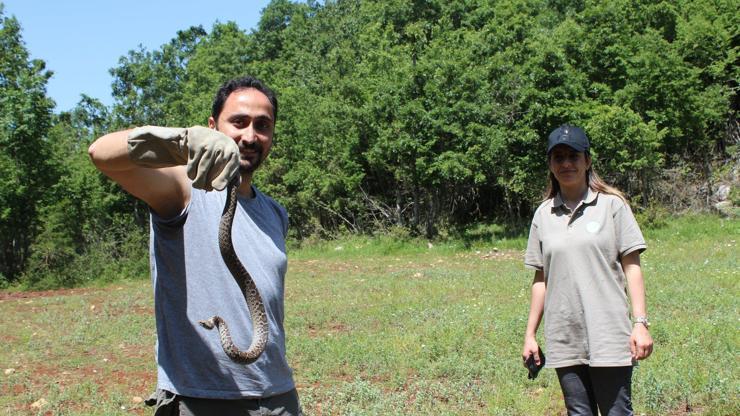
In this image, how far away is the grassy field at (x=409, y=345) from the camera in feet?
16.5

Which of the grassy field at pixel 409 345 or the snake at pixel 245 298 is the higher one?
the snake at pixel 245 298

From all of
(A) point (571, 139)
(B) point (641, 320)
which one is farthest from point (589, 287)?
(A) point (571, 139)

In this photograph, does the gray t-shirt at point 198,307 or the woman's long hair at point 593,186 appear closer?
the gray t-shirt at point 198,307

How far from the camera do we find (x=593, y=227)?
3.22 metres

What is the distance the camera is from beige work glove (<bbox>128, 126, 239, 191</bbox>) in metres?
1.70

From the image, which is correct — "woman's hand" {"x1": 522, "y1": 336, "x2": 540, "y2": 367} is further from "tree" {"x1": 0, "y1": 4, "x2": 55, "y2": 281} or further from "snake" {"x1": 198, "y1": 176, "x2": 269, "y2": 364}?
"tree" {"x1": 0, "y1": 4, "x2": 55, "y2": 281}

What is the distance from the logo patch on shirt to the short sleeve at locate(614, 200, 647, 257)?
10 centimetres

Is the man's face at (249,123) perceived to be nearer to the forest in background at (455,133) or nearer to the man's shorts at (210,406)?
the man's shorts at (210,406)

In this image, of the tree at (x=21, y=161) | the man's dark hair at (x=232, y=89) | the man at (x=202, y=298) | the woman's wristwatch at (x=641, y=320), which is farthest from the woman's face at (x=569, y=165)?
the tree at (x=21, y=161)

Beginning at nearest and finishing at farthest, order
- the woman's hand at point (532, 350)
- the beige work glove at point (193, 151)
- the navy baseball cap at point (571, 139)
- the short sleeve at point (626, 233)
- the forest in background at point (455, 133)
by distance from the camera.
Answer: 1. the beige work glove at point (193, 151)
2. the short sleeve at point (626, 233)
3. the navy baseball cap at point (571, 139)
4. the woman's hand at point (532, 350)
5. the forest in background at point (455, 133)

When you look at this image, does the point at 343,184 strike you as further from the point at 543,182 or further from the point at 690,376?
the point at 690,376

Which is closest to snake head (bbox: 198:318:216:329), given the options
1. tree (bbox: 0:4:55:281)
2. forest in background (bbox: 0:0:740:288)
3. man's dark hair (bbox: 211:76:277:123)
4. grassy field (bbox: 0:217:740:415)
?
man's dark hair (bbox: 211:76:277:123)

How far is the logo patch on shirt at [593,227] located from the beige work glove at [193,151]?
2.08m

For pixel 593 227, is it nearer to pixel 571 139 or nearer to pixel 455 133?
pixel 571 139
